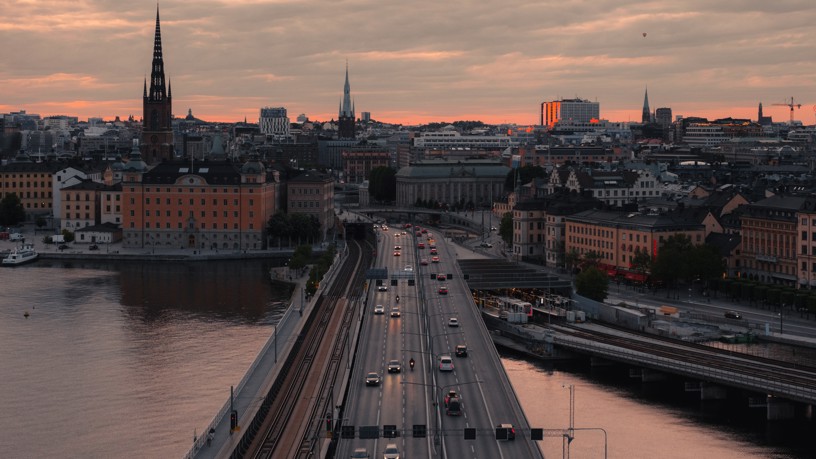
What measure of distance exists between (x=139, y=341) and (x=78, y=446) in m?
15.0

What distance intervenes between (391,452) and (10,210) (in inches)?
2853

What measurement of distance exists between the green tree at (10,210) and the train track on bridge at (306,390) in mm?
46016

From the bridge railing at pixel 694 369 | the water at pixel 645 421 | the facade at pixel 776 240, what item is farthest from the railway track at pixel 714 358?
the facade at pixel 776 240

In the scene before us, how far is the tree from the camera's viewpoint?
178 ft

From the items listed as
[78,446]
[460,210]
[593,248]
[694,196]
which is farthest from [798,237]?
[460,210]

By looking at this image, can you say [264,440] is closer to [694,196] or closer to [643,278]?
[643,278]

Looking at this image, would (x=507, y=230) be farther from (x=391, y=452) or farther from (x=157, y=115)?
(x=157, y=115)

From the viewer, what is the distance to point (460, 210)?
11919 centimetres

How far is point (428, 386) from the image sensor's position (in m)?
34.5

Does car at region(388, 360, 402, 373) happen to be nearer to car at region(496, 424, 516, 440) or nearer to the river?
the river

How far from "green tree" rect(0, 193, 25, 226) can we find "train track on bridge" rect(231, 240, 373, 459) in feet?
151

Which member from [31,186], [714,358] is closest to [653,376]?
[714,358]

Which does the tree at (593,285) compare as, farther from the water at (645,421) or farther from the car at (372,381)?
the car at (372,381)

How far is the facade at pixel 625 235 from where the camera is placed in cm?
6103
